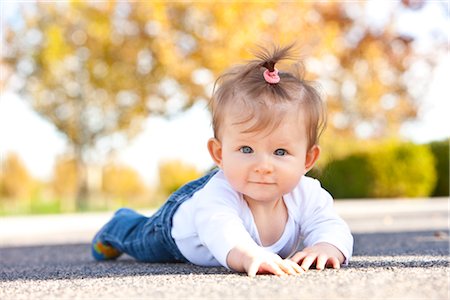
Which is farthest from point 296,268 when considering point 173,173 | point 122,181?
point 122,181

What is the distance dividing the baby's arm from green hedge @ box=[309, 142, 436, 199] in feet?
41.4

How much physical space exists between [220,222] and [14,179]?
19771mm

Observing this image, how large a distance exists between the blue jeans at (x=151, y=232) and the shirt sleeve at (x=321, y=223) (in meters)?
0.53

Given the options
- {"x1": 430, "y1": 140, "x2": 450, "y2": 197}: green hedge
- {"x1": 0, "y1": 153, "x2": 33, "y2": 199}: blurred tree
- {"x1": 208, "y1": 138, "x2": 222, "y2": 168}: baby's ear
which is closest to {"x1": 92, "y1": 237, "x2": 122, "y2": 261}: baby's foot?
{"x1": 208, "y1": 138, "x2": 222, "y2": 168}: baby's ear

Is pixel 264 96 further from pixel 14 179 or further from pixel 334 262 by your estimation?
pixel 14 179

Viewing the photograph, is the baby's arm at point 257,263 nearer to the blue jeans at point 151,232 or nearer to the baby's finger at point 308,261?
the baby's finger at point 308,261

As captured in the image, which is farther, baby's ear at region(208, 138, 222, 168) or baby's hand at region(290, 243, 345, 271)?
baby's ear at region(208, 138, 222, 168)

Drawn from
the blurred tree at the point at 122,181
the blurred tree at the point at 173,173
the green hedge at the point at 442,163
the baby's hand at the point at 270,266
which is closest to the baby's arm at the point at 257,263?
the baby's hand at the point at 270,266

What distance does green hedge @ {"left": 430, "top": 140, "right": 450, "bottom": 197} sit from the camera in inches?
631

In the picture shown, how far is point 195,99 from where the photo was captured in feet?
54.6

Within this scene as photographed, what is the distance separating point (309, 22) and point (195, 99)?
14.6 ft

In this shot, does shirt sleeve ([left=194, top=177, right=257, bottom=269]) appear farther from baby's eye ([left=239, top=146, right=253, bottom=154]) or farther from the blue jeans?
the blue jeans

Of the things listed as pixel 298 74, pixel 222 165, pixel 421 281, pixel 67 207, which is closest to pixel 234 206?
pixel 222 165

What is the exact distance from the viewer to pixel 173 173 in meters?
18.4
